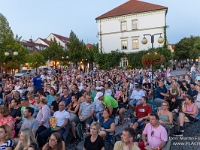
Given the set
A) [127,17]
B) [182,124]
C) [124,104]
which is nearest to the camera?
[182,124]

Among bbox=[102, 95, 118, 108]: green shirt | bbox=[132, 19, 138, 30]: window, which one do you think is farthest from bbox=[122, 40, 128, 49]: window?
bbox=[102, 95, 118, 108]: green shirt

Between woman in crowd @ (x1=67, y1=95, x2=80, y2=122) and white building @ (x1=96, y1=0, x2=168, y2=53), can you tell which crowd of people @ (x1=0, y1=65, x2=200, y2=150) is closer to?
woman in crowd @ (x1=67, y1=95, x2=80, y2=122)

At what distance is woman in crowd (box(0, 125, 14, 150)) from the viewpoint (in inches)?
155

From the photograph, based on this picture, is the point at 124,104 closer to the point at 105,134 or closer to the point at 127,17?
the point at 105,134

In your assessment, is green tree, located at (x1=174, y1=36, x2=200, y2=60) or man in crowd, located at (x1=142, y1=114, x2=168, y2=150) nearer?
man in crowd, located at (x1=142, y1=114, x2=168, y2=150)

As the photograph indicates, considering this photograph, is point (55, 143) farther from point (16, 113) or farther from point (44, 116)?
point (16, 113)

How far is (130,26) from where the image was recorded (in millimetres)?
32438

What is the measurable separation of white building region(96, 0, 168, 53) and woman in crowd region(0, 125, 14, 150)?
29.0 meters

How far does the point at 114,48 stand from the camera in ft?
112

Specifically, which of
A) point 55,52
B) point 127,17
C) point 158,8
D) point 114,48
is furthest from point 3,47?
point 158,8

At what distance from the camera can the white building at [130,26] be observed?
30.6 meters

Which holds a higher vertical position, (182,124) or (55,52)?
(55,52)

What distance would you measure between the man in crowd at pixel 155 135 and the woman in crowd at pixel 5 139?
2881mm

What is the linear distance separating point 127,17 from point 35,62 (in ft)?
79.8
